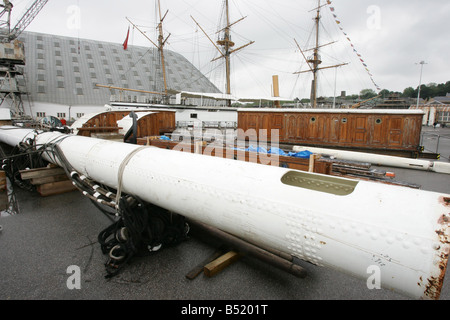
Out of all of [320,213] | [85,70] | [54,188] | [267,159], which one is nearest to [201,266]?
[320,213]

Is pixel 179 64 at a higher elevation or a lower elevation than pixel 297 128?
higher

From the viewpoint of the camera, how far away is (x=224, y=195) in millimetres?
2318

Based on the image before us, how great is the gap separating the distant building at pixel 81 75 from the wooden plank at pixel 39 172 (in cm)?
2493

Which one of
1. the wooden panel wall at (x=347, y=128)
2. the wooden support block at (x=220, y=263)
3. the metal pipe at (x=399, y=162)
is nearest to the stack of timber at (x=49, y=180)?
the wooden support block at (x=220, y=263)

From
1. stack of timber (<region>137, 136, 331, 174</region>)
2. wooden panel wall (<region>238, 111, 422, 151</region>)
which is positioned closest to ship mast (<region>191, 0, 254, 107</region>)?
wooden panel wall (<region>238, 111, 422, 151</region>)

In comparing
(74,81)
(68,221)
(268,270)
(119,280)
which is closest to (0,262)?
(68,221)

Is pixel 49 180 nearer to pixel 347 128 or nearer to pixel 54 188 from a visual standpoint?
pixel 54 188

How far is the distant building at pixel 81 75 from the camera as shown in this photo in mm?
32469

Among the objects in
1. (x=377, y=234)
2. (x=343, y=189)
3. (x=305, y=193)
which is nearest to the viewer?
(x=377, y=234)

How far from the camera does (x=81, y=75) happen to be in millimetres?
35062

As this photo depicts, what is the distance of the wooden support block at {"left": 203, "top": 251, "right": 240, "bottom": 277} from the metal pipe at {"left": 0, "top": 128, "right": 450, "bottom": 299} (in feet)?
2.63

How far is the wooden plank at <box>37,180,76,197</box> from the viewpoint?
5.84 m
